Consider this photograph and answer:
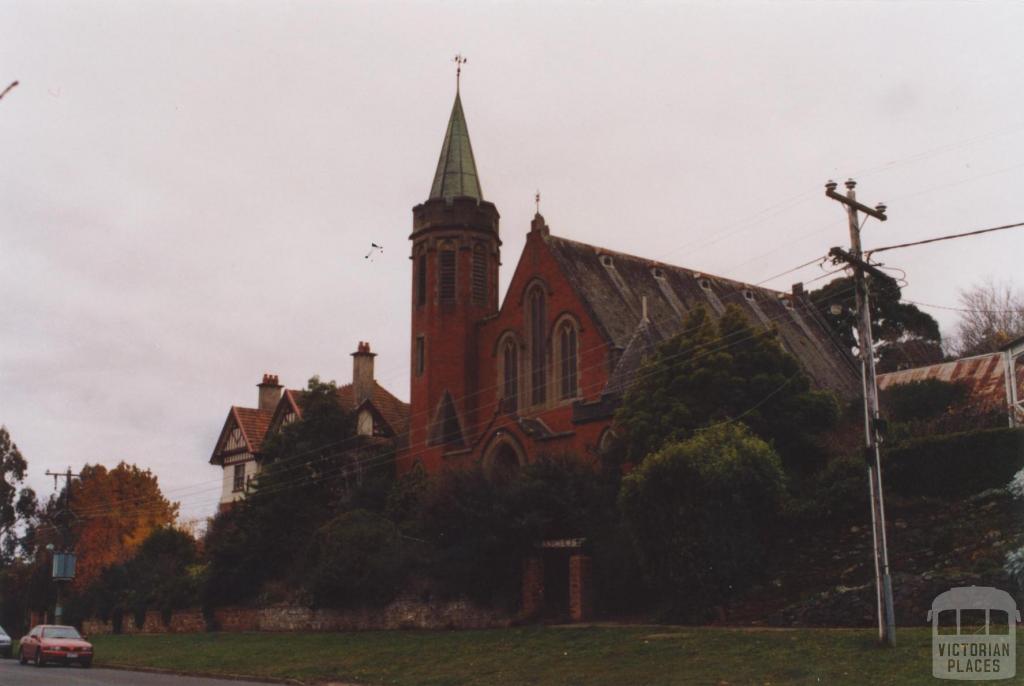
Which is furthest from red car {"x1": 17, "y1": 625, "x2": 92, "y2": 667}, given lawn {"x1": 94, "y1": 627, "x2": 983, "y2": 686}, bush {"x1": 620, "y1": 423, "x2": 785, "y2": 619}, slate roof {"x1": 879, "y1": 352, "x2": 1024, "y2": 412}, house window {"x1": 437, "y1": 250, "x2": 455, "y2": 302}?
slate roof {"x1": 879, "y1": 352, "x2": 1024, "y2": 412}

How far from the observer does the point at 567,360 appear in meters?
46.4

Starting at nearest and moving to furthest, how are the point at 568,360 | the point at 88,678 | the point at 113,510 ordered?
the point at 88,678 < the point at 568,360 < the point at 113,510

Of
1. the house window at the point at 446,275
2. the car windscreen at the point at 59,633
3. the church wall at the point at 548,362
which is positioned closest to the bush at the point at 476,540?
the church wall at the point at 548,362

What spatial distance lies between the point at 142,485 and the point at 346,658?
A: 4877 cm

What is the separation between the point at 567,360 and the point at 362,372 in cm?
1578

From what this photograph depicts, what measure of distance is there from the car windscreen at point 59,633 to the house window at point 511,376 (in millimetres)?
21407

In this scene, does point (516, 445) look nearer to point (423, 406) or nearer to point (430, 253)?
point (423, 406)

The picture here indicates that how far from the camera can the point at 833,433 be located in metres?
37.1

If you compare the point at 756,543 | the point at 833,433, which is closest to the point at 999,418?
the point at 833,433

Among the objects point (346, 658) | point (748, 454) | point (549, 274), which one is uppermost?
point (549, 274)

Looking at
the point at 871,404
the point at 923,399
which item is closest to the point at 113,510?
the point at 923,399

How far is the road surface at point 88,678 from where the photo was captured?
76.0 feet

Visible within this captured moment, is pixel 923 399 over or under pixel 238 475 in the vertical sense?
over

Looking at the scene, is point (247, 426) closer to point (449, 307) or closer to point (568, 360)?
point (449, 307)
